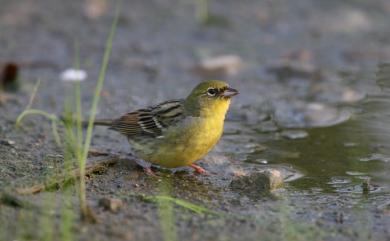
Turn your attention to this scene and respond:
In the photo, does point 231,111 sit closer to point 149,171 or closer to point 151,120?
point 151,120

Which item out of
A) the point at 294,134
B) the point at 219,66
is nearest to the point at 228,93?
the point at 294,134

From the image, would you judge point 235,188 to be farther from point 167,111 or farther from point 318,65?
point 318,65

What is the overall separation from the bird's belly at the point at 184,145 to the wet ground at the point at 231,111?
0.59 ft

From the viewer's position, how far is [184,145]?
274 inches

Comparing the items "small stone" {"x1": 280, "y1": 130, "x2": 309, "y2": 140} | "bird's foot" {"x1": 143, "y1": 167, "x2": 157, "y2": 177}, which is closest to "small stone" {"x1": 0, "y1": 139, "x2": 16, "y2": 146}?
"bird's foot" {"x1": 143, "y1": 167, "x2": 157, "y2": 177}

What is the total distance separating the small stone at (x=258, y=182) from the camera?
653cm

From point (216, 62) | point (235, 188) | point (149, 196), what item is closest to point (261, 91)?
point (216, 62)

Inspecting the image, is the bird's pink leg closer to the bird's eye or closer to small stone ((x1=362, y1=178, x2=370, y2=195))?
the bird's eye

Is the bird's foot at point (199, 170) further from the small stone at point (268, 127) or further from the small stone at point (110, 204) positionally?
the small stone at point (110, 204)

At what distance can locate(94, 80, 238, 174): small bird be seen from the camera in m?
6.97

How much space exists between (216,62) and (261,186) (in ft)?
13.6

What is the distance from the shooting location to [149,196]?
591 centimetres

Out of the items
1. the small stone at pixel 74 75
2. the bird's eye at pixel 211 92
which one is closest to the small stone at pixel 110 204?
the small stone at pixel 74 75

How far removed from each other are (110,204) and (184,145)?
1.60 m
